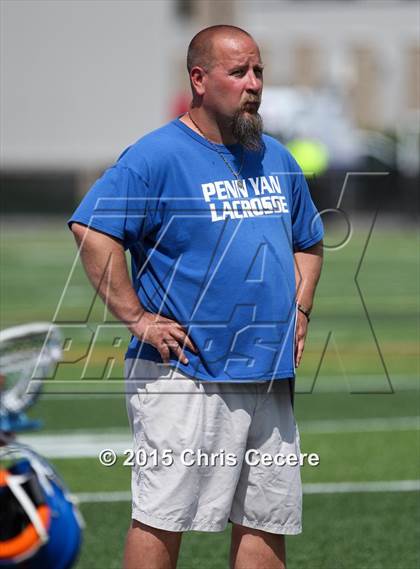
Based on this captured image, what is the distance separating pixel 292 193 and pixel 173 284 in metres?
0.59

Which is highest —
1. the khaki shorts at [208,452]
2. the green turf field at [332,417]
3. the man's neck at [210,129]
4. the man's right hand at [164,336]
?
the man's neck at [210,129]

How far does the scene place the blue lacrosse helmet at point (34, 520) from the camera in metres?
3.34

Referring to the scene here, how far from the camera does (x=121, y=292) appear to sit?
4742 millimetres

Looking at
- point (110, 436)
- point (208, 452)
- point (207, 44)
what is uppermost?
point (207, 44)

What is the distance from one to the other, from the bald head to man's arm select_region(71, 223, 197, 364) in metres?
0.65

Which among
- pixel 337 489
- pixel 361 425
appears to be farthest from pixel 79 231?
pixel 361 425

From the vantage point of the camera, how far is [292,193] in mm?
5012

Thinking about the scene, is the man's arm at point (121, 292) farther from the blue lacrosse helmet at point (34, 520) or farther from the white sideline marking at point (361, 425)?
the white sideline marking at point (361, 425)

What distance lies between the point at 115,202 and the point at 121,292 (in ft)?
1.04

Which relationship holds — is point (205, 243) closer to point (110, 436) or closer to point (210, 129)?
point (210, 129)

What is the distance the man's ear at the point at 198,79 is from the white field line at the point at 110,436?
3.92m

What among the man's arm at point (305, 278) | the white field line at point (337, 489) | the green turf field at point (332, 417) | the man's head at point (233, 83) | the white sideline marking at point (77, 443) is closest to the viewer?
the man's head at point (233, 83)

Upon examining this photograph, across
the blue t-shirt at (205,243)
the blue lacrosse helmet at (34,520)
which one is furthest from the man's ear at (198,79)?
the blue lacrosse helmet at (34,520)

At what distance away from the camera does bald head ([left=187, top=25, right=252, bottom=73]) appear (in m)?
4.74
